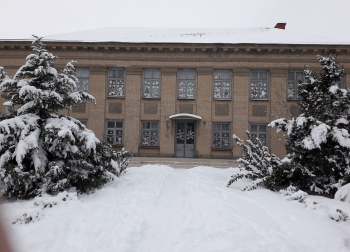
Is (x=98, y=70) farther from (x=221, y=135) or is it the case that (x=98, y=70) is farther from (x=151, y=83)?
(x=221, y=135)

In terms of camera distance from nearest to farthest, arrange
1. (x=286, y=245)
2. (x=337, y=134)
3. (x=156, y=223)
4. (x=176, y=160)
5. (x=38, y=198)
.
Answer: (x=286, y=245)
(x=156, y=223)
(x=38, y=198)
(x=337, y=134)
(x=176, y=160)

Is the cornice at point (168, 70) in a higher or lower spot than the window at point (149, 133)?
higher

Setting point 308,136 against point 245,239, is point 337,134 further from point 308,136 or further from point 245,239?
point 245,239

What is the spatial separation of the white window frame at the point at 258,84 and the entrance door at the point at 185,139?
4.87m

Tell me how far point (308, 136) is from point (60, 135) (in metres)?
6.84

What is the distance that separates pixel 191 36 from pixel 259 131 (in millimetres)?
9099

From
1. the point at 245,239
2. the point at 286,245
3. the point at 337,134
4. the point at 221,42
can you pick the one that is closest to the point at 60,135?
the point at 245,239

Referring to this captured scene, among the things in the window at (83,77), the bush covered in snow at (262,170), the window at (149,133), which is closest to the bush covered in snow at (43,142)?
the bush covered in snow at (262,170)

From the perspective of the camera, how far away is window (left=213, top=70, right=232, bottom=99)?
1700cm

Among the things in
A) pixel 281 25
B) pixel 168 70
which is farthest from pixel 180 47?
pixel 281 25

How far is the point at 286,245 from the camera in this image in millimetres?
4020

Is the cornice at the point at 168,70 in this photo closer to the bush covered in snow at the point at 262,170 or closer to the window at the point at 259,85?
the window at the point at 259,85

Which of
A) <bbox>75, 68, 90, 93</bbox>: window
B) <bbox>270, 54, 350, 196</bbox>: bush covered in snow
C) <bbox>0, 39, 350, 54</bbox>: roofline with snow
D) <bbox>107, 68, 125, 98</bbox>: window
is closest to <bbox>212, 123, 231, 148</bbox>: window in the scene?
<bbox>0, 39, 350, 54</bbox>: roofline with snow

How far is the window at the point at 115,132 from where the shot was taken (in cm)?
1692
